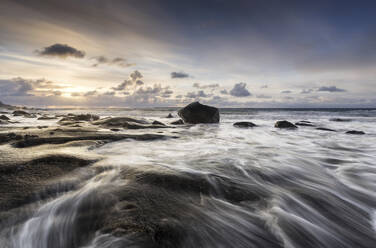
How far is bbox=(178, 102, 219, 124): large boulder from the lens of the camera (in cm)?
1513

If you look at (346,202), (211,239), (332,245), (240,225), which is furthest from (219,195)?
(346,202)

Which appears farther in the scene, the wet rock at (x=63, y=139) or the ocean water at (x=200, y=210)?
the wet rock at (x=63, y=139)

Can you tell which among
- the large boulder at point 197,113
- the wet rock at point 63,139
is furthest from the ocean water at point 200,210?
the large boulder at point 197,113

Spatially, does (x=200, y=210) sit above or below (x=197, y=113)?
below

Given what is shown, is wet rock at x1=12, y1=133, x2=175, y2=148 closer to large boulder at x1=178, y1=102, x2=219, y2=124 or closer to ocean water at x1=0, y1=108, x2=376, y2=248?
ocean water at x1=0, y1=108, x2=376, y2=248

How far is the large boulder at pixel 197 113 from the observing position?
15.1 metres

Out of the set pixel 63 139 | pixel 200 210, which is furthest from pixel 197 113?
pixel 200 210

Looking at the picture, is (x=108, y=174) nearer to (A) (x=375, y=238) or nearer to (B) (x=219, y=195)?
(B) (x=219, y=195)

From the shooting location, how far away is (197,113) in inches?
595

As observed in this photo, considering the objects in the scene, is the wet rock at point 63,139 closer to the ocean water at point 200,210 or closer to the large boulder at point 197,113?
the ocean water at point 200,210

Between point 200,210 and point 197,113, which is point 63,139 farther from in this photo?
point 197,113

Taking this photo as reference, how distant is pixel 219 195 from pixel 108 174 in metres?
1.53

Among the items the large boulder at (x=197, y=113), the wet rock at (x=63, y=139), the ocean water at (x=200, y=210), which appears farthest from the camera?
the large boulder at (x=197, y=113)

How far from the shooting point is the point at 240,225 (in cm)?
213
